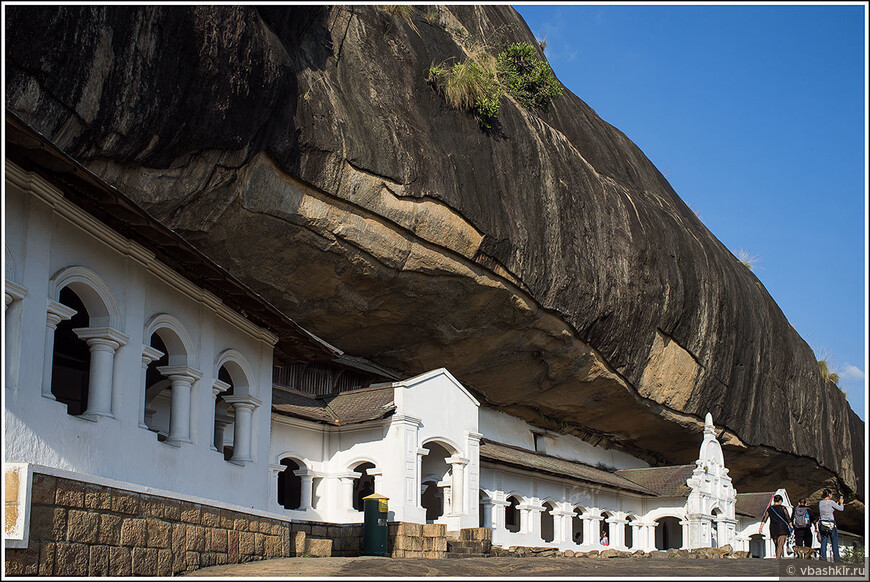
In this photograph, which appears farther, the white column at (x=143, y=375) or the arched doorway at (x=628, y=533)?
the arched doorway at (x=628, y=533)

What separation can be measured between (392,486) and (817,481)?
2590cm

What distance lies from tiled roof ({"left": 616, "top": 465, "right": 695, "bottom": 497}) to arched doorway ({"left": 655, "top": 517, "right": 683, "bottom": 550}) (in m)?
4.58

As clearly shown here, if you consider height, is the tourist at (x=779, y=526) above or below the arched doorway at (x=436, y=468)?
below

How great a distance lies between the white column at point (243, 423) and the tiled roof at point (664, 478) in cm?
1739

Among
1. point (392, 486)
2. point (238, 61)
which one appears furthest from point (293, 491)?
point (238, 61)

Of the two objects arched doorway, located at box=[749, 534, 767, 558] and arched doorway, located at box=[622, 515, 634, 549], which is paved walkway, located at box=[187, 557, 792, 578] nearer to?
arched doorway, located at box=[622, 515, 634, 549]

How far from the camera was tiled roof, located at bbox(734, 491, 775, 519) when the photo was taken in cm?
3044

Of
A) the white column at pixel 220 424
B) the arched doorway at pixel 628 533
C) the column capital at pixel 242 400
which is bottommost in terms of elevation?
the arched doorway at pixel 628 533

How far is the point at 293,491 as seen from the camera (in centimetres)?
2058

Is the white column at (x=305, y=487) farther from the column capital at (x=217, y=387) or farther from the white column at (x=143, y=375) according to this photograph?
the white column at (x=143, y=375)

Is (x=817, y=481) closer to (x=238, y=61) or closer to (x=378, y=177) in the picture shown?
(x=378, y=177)

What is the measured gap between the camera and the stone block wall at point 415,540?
16.4 meters

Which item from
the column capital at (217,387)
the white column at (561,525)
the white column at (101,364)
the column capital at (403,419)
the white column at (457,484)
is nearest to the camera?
the white column at (101,364)

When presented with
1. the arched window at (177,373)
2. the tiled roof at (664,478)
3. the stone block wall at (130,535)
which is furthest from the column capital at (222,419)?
the tiled roof at (664,478)
